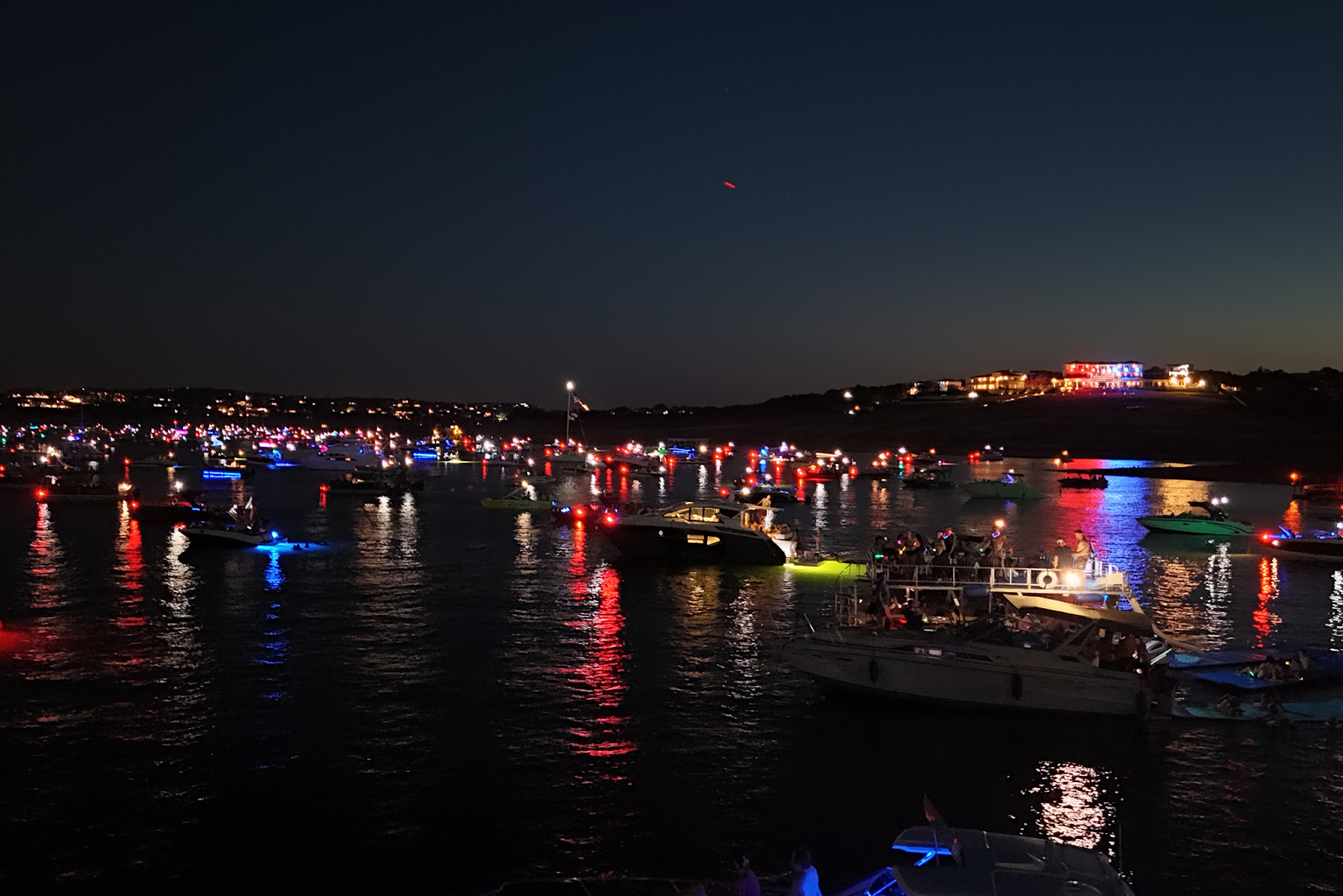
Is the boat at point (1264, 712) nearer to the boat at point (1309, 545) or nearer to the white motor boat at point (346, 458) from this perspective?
the boat at point (1309, 545)

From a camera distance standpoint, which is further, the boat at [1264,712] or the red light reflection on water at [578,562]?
the red light reflection on water at [578,562]

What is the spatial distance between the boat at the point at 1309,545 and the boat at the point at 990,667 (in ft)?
111

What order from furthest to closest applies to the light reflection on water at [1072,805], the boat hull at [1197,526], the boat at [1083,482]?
the boat at [1083,482], the boat hull at [1197,526], the light reflection on water at [1072,805]

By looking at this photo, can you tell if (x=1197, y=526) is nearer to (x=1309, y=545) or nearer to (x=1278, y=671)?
(x=1309, y=545)

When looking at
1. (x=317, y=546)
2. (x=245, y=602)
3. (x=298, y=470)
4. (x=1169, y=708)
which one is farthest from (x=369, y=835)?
(x=298, y=470)

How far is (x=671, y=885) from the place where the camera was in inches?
603

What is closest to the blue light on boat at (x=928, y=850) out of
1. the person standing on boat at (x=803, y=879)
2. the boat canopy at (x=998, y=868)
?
the boat canopy at (x=998, y=868)

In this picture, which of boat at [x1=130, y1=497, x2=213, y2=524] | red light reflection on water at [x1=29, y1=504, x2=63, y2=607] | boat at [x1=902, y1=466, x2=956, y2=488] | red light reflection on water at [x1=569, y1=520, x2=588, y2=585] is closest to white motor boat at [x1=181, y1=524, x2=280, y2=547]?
red light reflection on water at [x1=29, y1=504, x2=63, y2=607]

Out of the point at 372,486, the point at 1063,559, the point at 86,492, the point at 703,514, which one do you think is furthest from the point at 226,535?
the point at 372,486

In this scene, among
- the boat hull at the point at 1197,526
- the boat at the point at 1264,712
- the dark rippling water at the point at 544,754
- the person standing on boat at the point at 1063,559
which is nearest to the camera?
the dark rippling water at the point at 544,754

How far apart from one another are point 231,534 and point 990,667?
43.0 meters

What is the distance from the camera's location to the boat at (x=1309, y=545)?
5275 cm

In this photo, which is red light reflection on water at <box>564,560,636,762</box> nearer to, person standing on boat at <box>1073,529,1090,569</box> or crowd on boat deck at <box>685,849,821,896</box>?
crowd on boat deck at <box>685,849,821,896</box>

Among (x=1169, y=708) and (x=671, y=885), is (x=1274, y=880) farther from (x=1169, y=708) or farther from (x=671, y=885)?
(x=671, y=885)
